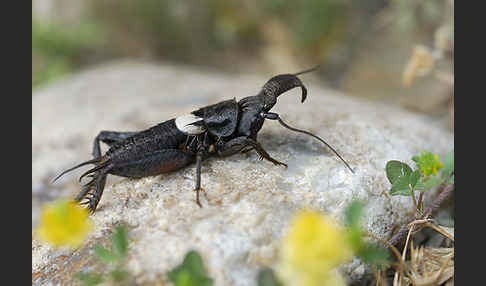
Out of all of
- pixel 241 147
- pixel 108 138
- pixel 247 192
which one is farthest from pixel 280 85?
pixel 108 138

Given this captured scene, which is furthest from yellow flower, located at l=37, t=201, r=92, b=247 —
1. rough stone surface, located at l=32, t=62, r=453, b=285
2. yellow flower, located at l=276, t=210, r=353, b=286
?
yellow flower, located at l=276, t=210, r=353, b=286

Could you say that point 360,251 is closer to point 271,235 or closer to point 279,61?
point 271,235

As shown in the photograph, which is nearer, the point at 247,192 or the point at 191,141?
the point at 247,192

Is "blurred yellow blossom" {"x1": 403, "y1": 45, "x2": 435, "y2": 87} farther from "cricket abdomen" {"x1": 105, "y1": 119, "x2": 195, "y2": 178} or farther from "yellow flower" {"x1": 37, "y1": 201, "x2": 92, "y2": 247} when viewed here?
"yellow flower" {"x1": 37, "y1": 201, "x2": 92, "y2": 247}

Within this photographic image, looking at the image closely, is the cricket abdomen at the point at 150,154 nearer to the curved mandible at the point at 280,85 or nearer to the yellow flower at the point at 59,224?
the curved mandible at the point at 280,85

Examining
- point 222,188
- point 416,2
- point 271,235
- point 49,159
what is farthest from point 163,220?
point 416,2

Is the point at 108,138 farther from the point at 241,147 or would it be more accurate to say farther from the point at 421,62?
the point at 421,62
